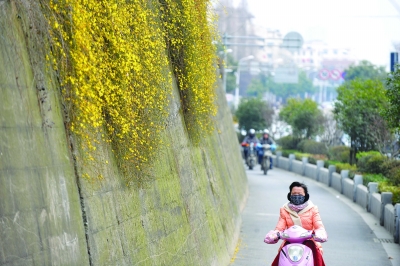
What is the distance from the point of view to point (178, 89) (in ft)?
42.5

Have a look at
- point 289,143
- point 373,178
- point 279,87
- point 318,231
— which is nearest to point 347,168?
point 373,178

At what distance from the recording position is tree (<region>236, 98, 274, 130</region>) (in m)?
65.1

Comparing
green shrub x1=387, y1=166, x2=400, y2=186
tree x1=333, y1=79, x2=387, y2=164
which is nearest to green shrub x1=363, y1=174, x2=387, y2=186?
green shrub x1=387, y1=166, x2=400, y2=186

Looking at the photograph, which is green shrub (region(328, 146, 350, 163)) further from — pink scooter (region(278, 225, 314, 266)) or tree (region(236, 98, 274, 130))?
pink scooter (region(278, 225, 314, 266))

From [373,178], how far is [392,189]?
4.66 meters

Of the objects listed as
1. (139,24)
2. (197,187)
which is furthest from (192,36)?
(139,24)

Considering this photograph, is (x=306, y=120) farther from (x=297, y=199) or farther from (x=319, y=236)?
(x=319, y=236)

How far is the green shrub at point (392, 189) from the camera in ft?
64.5

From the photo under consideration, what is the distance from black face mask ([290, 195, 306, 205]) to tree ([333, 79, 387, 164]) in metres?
21.0

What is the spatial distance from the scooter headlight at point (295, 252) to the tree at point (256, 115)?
2205 inches

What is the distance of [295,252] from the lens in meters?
8.98

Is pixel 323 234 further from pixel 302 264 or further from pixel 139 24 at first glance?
pixel 139 24

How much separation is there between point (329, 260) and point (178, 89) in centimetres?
406

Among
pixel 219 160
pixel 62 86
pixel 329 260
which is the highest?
pixel 62 86
